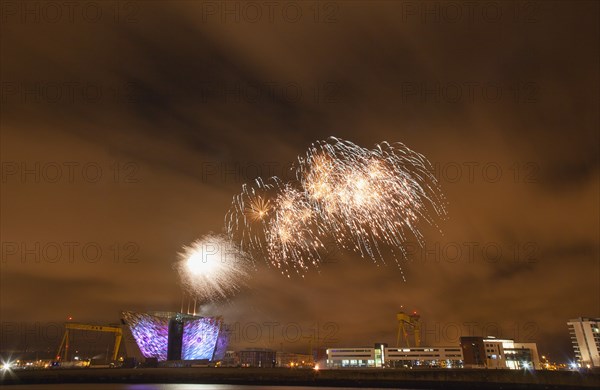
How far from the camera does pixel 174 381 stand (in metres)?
64.5

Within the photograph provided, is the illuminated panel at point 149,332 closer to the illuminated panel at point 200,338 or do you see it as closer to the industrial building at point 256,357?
the illuminated panel at point 200,338

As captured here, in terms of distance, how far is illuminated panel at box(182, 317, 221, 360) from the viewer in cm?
13862

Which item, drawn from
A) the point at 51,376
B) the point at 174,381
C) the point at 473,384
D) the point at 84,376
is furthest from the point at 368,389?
the point at 51,376

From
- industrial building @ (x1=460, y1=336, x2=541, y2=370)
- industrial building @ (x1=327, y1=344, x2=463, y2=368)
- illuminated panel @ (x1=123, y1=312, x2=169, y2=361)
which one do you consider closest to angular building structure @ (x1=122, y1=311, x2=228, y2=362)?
illuminated panel @ (x1=123, y1=312, x2=169, y2=361)

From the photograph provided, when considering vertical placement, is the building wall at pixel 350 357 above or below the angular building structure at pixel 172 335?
below

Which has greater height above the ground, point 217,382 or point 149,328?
Result: point 149,328

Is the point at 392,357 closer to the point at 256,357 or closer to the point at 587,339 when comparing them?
the point at 256,357

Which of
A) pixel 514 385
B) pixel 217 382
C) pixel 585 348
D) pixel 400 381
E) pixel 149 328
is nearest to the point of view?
pixel 514 385

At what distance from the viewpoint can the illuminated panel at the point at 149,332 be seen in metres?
132

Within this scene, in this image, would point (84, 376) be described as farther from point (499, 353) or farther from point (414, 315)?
point (499, 353)

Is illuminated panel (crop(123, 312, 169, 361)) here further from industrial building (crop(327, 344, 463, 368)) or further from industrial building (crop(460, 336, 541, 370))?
industrial building (crop(460, 336, 541, 370))

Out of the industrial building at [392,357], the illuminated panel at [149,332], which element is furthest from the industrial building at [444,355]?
the illuminated panel at [149,332]

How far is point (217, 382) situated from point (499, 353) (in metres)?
122

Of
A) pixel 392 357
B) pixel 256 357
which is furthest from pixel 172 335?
pixel 392 357
